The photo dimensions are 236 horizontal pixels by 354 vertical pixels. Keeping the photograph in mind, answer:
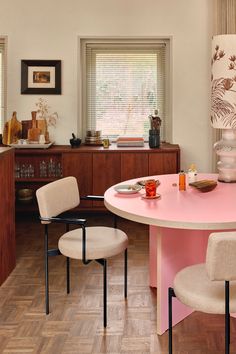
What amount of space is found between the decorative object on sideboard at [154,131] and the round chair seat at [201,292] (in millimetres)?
3524

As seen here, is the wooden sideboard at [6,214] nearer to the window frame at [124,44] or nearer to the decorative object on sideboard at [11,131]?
the decorative object on sideboard at [11,131]

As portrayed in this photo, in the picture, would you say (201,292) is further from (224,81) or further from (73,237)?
(224,81)

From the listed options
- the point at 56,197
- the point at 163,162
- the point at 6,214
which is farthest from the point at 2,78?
the point at 56,197

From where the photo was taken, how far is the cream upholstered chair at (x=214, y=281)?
99.7 inches

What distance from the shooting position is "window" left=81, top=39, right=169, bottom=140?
6879 millimetres

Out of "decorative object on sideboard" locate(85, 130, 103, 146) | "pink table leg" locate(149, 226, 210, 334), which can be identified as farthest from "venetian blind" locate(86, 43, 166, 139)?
"pink table leg" locate(149, 226, 210, 334)

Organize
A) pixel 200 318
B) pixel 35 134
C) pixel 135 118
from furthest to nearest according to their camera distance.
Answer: pixel 135 118 → pixel 35 134 → pixel 200 318

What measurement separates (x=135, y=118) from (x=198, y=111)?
82 cm

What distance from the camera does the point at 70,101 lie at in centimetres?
680

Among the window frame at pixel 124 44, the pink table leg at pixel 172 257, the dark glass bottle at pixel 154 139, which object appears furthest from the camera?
the window frame at pixel 124 44

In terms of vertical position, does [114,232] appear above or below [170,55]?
below

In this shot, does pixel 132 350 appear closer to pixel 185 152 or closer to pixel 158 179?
pixel 158 179

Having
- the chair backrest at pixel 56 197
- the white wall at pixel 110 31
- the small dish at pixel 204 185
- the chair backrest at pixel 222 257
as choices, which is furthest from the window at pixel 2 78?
the chair backrest at pixel 222 257

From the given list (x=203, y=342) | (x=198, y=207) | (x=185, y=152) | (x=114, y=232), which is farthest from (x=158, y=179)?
(x=185, y=152)
